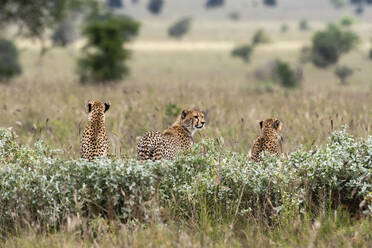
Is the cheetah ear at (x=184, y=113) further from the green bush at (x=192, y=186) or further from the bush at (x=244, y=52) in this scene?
the bush at (x=244, y=52)

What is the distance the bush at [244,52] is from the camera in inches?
2189

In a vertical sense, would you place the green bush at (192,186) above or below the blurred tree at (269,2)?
A: below

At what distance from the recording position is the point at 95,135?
6.11m

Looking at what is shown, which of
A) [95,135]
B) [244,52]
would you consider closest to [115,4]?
[244,52]

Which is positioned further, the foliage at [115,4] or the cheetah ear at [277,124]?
the foliage at [115,4]

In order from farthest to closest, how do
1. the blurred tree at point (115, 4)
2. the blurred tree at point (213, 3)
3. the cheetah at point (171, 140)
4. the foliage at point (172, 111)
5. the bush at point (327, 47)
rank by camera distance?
the blurred tree at point (213, 3), the blurred tree at point (115, 4), the bush at point (327, 47), the foliage at point (172, 111), the cheetah at point (171, 140)

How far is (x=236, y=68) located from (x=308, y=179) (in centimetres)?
4625

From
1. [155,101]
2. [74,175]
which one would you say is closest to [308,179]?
[74,175]

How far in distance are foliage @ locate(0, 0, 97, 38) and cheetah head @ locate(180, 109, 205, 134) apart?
62.3 ft

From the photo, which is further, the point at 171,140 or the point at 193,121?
the point at 193,121

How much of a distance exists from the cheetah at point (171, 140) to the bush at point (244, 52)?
1921 inches

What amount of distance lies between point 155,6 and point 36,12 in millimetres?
82966

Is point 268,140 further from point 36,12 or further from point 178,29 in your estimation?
point 178,29

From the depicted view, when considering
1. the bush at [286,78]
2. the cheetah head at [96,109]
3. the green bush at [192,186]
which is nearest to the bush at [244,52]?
the bush at [286,78]
